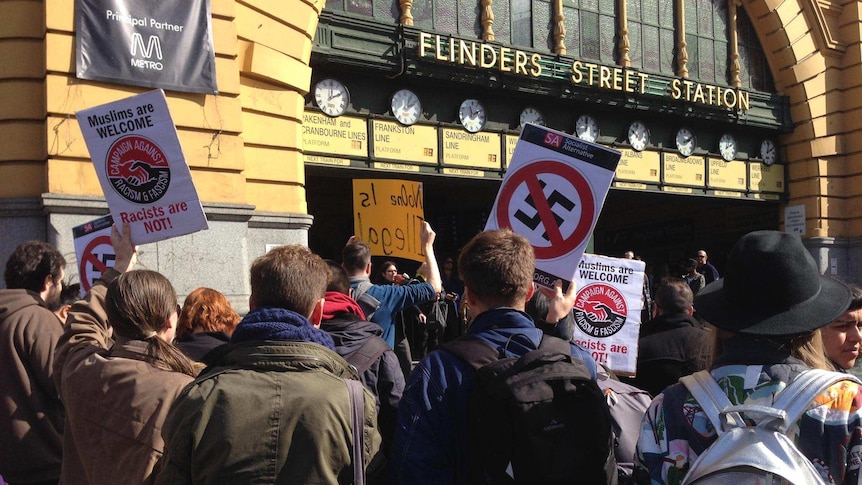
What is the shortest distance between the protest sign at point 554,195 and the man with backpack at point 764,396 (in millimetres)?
1813

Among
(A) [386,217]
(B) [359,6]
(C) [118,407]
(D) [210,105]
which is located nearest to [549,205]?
(C) [118,407]

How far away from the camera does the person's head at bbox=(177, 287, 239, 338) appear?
3.92 meters

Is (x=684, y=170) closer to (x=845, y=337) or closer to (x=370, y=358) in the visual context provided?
(x=845, y=337)

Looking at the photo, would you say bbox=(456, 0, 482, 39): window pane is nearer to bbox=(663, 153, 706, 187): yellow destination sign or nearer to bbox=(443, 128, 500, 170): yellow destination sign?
bbox=(443, 128, 500, 170): yellow destination sign

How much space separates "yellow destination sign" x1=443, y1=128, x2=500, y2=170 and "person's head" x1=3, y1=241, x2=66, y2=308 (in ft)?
32.0

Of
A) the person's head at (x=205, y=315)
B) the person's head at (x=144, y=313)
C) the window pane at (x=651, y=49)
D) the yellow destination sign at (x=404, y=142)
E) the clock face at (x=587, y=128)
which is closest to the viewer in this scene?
the person's head at (x=144, y=313)

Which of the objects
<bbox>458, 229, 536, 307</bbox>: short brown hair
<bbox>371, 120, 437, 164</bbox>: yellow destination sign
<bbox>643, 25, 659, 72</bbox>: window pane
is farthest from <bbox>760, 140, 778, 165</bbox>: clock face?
<bbox>458, 229, 536, 307</bbox>: short brown hair

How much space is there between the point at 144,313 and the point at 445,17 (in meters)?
11.8

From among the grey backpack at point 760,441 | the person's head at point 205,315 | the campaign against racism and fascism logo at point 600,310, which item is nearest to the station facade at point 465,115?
the campaign against racism and fascism logo at point 600,310

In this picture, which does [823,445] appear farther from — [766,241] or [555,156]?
[555,156]

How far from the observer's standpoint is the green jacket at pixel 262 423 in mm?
2479

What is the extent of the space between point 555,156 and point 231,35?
6.80m

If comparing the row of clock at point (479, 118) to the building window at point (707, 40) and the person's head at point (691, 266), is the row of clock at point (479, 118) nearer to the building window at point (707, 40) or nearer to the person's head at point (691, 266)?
the building window at point (707, 40)

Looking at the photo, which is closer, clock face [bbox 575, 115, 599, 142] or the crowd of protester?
the crowd of protester
